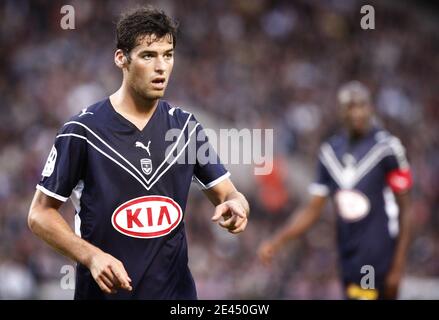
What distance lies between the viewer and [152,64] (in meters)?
4.76

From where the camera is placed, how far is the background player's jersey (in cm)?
755

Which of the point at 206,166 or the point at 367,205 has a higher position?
the point at 206,166

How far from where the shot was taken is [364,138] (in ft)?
25.8

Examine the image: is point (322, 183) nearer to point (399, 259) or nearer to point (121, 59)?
point (399, 259)

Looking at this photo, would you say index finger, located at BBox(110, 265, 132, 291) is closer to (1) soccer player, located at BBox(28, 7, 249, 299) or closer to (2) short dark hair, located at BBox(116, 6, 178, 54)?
(1) soccer player, located at BBox(28, 7, 249, 299)

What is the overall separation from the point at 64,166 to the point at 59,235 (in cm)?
37

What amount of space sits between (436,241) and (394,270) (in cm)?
675

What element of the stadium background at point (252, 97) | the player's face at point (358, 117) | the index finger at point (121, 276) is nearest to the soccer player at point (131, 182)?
the index finger at point (121, 276)

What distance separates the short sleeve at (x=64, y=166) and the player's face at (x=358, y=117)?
3.68m

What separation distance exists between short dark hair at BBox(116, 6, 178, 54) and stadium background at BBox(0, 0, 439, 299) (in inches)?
282

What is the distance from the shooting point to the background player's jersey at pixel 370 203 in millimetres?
7547

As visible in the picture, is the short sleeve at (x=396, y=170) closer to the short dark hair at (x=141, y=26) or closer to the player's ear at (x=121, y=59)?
the short dark hair at (x=141, y=26)

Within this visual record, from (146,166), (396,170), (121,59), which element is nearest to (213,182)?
(146,166)
